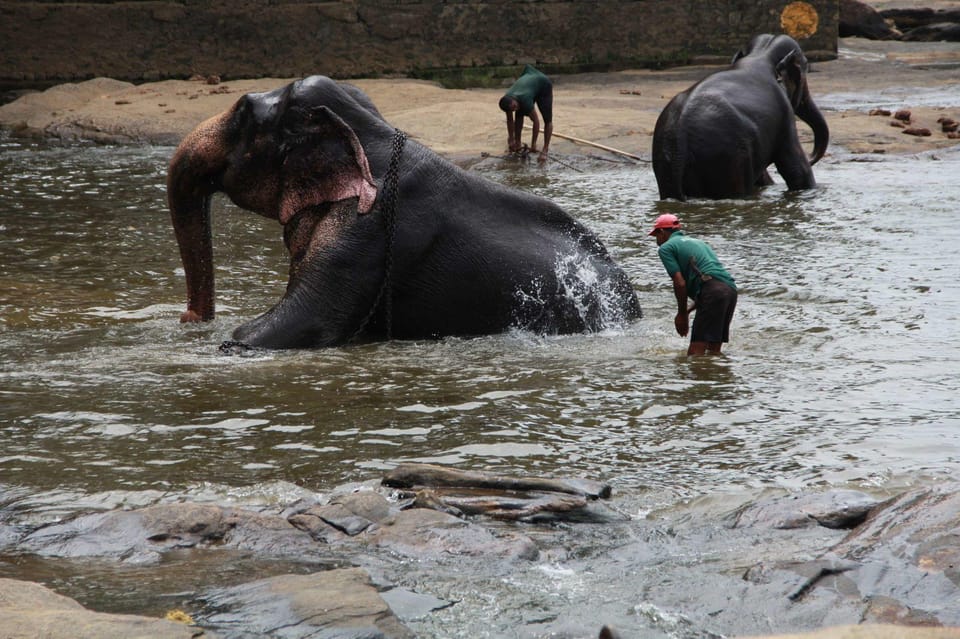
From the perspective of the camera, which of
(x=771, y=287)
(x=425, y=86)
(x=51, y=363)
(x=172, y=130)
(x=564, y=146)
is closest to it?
(x=51, y=363)

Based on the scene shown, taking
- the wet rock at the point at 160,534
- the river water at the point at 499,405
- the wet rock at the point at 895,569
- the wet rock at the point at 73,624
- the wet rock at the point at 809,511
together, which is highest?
the wet rock at the point at 73,624

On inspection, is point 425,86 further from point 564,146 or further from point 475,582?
point 475,582

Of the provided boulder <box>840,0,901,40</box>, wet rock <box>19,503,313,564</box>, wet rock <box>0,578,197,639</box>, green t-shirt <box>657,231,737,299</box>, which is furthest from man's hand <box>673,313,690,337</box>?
boulder <box>840,0,901,40</box>

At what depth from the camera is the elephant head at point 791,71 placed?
14.6m

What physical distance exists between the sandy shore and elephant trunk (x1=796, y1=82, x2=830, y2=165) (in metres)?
1.62

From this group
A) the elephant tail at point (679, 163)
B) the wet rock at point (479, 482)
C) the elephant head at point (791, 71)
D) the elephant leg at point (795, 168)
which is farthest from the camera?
the elephant head at point (791, 71)

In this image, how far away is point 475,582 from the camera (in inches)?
159

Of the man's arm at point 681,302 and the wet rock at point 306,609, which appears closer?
the wet rock at point 306,609

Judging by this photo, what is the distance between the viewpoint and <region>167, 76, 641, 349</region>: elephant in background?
730 cm

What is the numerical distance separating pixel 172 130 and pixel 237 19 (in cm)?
445

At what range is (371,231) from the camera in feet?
24.0

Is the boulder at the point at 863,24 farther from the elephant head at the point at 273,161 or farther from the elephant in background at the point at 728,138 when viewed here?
the elephant head at the point at 273,161

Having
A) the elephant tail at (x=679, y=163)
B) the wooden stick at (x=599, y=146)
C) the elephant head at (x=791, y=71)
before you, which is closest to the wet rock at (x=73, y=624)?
the elephant tail at (x=679, y=163)

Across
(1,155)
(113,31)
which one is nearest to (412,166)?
(1,155)
